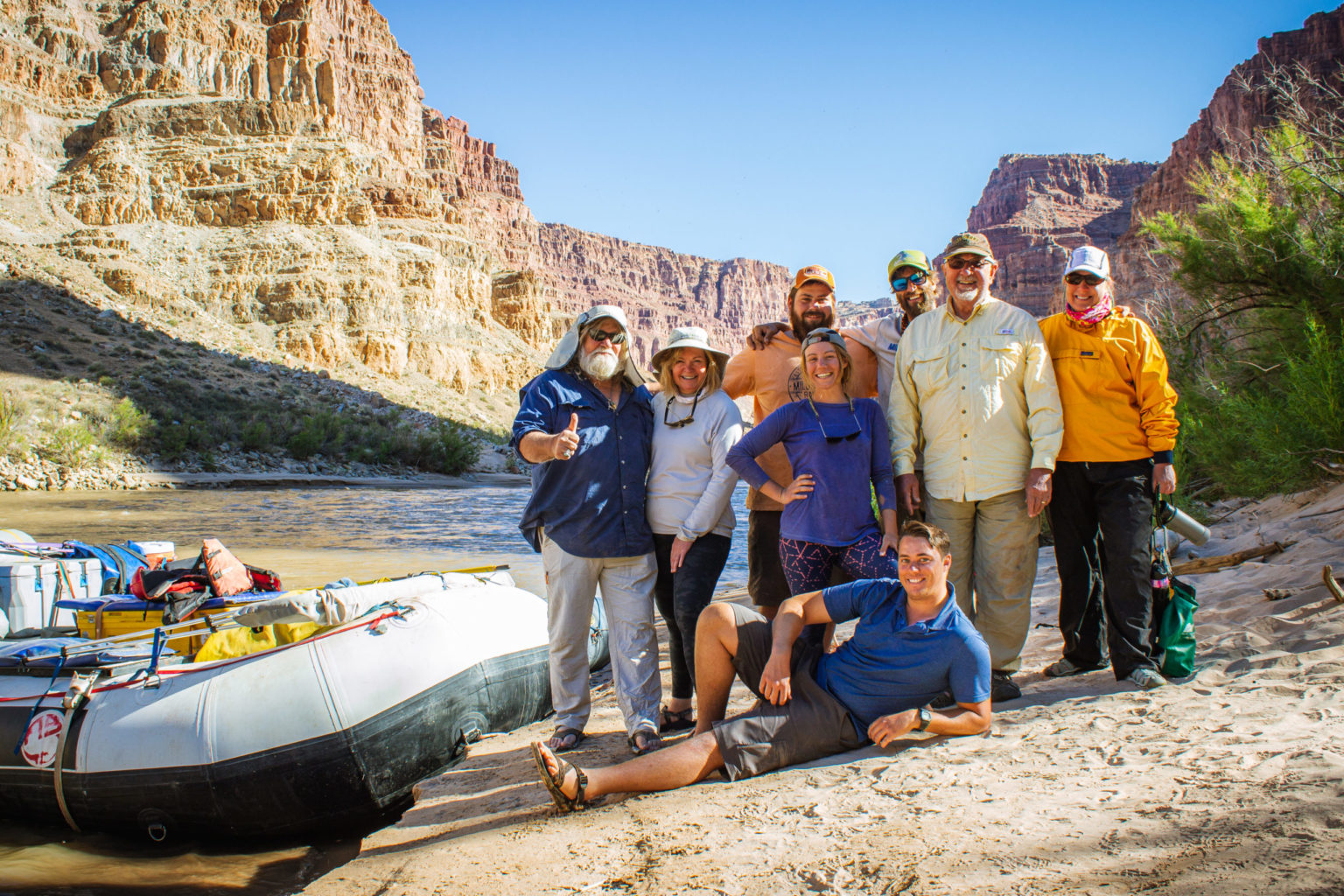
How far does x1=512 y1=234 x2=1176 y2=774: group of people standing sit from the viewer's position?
351 cm

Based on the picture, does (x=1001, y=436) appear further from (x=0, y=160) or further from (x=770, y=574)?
(x=0, y=160)

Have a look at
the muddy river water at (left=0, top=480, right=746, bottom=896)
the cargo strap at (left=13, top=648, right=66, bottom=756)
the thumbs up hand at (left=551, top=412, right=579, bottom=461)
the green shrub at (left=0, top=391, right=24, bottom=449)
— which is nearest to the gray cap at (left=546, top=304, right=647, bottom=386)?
the thumbs up hand at (left=551, top=412, right=579, bottom=461)

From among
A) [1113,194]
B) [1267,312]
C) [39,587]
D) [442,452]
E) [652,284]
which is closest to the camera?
[39,587]

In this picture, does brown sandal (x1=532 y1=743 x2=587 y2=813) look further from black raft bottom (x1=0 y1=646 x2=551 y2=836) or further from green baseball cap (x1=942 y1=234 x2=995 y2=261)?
green baseball cap (x1=942 y1=234 x2=995 y2=261)

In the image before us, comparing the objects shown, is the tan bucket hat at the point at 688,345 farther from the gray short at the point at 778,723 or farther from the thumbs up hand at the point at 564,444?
the gray short at the point at 778,723

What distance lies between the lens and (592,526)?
3.58 m

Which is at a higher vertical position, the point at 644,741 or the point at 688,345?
the point at 688,345

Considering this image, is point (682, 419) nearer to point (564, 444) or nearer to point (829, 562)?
point (564, 444)

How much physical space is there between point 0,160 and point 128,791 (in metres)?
67.4

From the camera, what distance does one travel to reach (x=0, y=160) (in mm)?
53000

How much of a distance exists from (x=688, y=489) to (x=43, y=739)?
3129 millimetres

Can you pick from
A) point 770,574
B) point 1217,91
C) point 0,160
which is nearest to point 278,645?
point 770,574

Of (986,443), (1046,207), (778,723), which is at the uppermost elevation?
(1046,207)

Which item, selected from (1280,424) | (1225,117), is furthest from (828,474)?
(1225,117)
